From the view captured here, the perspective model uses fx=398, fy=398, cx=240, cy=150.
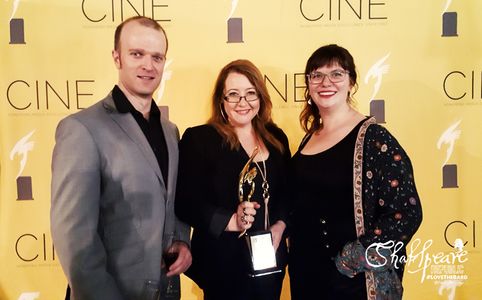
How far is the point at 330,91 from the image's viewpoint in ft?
6.20

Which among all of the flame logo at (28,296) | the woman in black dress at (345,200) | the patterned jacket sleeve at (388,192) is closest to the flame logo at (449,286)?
the woman in black dress at (345,200)

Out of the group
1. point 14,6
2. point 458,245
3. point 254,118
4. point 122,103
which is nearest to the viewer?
point 122,103

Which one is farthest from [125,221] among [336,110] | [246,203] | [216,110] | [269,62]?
[269,62]

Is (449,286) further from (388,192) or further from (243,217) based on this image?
(243,217)

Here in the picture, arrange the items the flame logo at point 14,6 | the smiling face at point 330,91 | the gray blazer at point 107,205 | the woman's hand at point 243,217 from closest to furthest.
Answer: the gray blazer at point 107,205 < the woman's hand at point 243,217 < the smiling face at point 330,91 < the flame logo at point 14,6

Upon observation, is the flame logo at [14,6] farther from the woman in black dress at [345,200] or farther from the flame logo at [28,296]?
the woman in black dress at [345,200]

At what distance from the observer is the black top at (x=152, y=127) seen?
67.8 inches

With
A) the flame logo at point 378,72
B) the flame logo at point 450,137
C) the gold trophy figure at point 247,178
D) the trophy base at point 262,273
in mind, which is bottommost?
the trophy base at point 262,273

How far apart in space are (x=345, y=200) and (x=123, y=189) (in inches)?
37.7

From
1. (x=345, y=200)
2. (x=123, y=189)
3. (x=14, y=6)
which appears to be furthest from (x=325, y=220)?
(x=14, y=6)

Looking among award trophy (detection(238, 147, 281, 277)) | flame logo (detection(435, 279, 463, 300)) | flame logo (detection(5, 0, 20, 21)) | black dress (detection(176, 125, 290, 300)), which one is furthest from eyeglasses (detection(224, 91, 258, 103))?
flame logo (detection(435, 279, 463, 300))

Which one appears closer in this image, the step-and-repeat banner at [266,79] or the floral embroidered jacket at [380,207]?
the floral embroidered jacket at [380,207]

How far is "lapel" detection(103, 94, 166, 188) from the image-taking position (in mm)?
1661

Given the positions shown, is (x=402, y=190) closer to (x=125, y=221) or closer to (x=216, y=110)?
(x=216, y=110)
